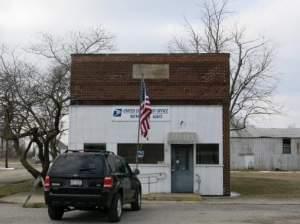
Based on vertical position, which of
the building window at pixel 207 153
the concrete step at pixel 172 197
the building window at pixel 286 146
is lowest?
the concrete step at pixel 172 197

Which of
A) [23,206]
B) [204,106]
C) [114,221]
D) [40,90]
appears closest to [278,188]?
[204,106]

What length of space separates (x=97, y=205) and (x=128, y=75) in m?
12.2

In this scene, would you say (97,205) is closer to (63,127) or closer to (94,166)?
(94,166)

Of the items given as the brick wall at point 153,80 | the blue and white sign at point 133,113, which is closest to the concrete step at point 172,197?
the blue and white sign at point 133,113

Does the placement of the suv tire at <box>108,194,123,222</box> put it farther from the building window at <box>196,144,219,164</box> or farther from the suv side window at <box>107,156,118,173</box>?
the building window at <box>196,144,219,164</box>

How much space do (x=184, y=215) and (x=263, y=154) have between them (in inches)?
2208

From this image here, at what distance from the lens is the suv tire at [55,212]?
638 inches

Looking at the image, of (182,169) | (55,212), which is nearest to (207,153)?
(182,169)

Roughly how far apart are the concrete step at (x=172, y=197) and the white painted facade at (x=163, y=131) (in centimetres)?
96

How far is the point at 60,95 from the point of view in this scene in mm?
30672

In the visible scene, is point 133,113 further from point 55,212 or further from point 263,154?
point 263,154

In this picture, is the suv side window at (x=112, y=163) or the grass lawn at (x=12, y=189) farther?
the grass lawn at (x=12, y=189)

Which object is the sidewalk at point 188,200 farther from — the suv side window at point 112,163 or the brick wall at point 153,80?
the suv side window at point 112,163

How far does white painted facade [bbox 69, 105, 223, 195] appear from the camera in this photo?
2644 centimetres
